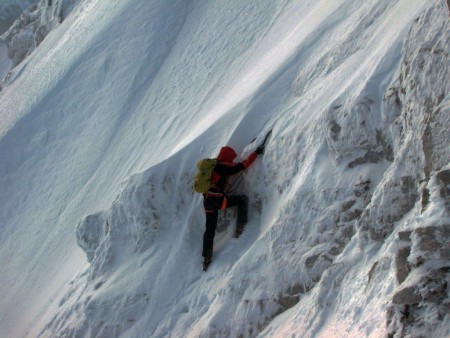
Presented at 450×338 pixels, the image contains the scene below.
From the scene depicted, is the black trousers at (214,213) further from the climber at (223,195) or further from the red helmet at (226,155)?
the red helmet at (226,155)

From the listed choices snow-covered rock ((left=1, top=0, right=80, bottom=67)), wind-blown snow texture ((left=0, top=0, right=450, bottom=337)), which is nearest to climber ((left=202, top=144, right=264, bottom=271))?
wind-blown snow texture ((left=0, top=0, right=450, bottom=337))

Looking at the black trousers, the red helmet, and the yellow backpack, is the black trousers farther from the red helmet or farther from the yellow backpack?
the red helmet

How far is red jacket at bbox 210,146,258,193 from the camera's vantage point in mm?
9328

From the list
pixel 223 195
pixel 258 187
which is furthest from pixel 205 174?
pixel 258 187

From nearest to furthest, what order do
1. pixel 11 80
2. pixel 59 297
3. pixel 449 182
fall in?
pixel 449 182 < pixel 59 297 < pixel 11 80

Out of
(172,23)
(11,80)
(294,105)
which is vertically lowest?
(294,105)

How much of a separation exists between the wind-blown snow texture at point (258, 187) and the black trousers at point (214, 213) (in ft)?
0.59

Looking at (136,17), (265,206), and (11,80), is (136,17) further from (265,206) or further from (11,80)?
(265,206)

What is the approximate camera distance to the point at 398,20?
840 centimetres

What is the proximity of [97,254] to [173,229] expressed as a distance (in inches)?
84.2

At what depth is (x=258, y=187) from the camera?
9367 mm

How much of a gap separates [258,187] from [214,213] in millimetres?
855

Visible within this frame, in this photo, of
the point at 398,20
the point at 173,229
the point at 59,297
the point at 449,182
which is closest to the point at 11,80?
the point at 59,297

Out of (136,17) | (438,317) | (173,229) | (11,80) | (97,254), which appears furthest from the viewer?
(11,80)
